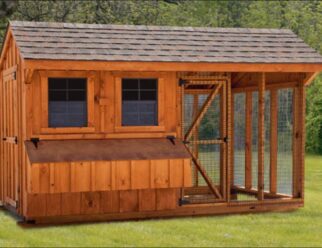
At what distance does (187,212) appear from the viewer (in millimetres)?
12305

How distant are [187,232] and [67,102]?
2.67 metres

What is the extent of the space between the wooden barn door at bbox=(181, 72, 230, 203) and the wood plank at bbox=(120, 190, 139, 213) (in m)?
0.99

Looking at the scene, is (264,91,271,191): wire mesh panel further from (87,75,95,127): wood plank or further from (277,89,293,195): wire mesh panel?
(87,75,95,127): wood plank

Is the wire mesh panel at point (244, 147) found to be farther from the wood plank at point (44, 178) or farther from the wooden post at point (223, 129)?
the wood plank at point (44, 178)

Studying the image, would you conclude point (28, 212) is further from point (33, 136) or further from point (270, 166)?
point (270, 166)

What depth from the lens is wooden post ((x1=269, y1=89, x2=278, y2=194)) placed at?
1323cm

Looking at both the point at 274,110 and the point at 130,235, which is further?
the point at 274,110

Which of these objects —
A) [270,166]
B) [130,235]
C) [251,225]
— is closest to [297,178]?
[270,166]

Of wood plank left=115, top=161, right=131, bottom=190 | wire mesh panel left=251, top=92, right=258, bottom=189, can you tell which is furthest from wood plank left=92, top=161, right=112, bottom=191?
wire mesh panel left=251, top=92, right=258, bottom=189

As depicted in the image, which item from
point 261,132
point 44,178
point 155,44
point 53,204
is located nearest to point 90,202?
point 53,204

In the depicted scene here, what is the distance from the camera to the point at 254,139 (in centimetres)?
1385

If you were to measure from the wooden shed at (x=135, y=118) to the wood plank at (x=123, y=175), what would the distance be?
1 centimetres

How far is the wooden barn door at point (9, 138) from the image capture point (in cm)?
1238

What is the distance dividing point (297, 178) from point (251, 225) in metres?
1.98
